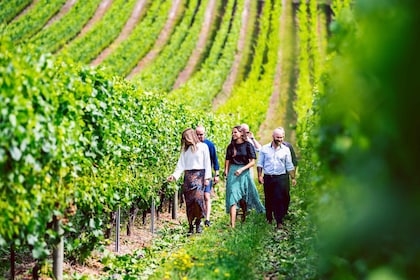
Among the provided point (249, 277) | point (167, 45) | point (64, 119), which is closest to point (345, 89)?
point (64, 119)

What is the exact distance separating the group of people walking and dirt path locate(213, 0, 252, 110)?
2828cm

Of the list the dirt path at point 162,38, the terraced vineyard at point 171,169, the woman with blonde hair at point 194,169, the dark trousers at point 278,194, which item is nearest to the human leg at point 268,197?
the dark trousers at point 278,194

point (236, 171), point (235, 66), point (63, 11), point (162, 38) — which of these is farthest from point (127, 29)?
point (236, 171)

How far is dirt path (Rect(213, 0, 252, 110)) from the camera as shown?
44.8 metres

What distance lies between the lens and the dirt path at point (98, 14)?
5609 centimetres

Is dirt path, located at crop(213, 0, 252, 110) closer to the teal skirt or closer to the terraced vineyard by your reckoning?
the terraced vineyard

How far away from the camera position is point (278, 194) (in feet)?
43.4

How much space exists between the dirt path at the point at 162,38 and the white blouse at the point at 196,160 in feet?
113

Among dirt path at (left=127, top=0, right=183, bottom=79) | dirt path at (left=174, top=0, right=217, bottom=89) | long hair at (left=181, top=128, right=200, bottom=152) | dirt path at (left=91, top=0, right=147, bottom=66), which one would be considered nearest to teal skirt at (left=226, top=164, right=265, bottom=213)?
long hair at (left=181, top=128, right=200, bottom=152)

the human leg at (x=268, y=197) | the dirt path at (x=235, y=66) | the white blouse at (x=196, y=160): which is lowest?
the human leg at (x=268, y=197)

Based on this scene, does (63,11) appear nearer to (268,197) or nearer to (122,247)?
(268,197)

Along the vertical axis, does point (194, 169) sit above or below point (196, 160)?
below

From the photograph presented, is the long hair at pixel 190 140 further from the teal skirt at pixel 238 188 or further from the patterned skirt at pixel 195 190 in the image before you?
the teal skirt at pixel 238 188

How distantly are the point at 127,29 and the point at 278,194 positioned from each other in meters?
46.5
